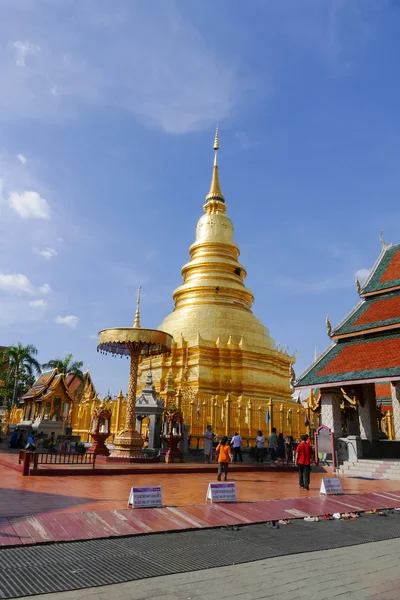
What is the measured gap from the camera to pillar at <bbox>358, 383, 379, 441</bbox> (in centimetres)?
1916

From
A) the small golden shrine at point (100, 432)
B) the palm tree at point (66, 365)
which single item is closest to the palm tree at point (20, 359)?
the palm tree at point (66, 365)

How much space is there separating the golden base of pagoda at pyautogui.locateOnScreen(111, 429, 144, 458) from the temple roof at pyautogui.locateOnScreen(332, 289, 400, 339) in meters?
9.19

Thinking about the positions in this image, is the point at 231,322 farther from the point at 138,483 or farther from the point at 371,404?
the point at 138,483

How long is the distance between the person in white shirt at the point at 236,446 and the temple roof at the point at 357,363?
3.13 meters

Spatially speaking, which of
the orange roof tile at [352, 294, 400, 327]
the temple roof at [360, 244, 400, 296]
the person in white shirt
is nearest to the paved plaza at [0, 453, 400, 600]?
the person in white shirt

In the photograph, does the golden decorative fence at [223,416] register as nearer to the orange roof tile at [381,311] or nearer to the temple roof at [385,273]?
the orange roof tile at [381,311]

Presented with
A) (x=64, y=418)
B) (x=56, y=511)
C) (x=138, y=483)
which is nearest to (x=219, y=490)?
(x=56, y=511)

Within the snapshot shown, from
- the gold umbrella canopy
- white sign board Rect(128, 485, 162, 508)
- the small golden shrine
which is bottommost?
white sign board Rect(128, 485, 162, 508)

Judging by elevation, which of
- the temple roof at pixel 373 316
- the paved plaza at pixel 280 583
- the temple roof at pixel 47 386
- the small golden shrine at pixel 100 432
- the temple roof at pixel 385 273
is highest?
the temple roof at pixel 385 273

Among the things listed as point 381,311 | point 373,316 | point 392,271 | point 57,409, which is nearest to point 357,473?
point 373,316

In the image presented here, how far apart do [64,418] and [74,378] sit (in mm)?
13822

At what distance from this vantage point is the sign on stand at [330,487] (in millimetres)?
9727

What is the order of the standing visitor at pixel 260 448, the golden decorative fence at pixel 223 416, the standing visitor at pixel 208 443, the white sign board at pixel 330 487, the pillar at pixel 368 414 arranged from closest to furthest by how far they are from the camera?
the white sign board at pixel 330 487, the standing visitor at pixel 208 443, the standing visitor at pixel 260 448, the pillar at pixel 368 414, the golden decorative fence at pixel 223 416

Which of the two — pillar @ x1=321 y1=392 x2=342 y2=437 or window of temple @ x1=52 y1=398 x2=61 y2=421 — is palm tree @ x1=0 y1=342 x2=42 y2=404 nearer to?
window of temple @ x1=52 y1=398 x2=61 y2=421
